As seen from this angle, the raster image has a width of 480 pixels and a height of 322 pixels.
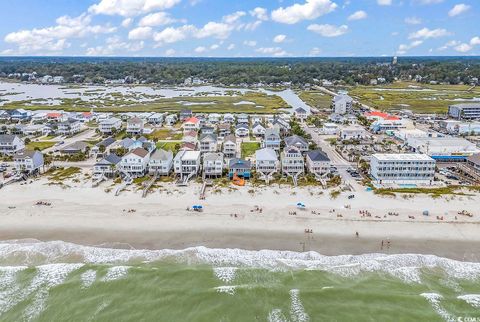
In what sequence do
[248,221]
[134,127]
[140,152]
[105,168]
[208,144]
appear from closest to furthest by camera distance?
[248,221] → [105,168] → [140,152] → [208,144] → [134,127]

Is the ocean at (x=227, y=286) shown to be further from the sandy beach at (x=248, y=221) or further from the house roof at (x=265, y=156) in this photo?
the house roof at (x=265, y=156)

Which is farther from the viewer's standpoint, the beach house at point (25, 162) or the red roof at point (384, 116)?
the red roof at point (384, 116)

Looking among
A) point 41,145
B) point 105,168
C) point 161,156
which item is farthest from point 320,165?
point 41,145

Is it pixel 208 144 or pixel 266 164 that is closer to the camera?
pixel 266 164

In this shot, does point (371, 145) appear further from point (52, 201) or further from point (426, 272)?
point (52, 201)

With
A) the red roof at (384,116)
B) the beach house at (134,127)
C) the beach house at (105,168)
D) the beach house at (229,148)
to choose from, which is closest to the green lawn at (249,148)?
the beach house at (229,148)

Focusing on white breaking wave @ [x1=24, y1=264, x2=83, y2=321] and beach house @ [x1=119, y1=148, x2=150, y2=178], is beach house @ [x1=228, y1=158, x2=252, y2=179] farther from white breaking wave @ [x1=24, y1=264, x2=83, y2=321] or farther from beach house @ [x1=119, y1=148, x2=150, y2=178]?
white breaking wave @ [x1=24, y1=264, x2=83, y2=321]

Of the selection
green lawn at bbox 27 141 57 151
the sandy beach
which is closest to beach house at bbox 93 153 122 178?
the sandy beach

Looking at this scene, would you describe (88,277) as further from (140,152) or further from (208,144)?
(208,144)
